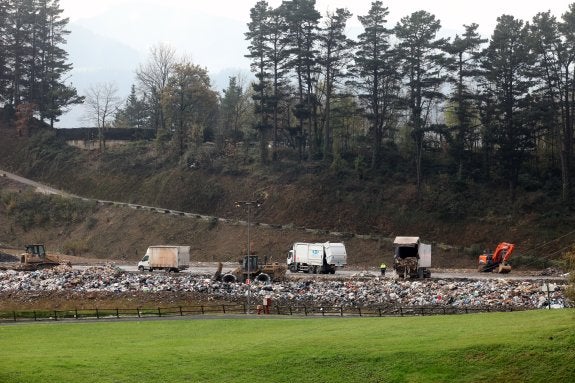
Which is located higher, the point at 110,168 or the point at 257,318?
the point at 110,168

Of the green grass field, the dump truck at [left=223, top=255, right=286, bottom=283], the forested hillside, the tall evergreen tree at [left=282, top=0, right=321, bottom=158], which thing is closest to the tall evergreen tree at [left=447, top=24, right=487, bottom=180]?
the forested hillside

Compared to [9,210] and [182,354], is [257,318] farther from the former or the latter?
[9,210]

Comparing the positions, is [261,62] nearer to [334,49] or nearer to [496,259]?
[334,49]

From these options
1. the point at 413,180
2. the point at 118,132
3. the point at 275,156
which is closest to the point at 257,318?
the point at 413,180

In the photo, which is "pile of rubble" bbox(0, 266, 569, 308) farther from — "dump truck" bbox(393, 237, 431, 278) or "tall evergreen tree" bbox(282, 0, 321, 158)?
"tall evergreen tree" bbox(282, 0, 321, 158)

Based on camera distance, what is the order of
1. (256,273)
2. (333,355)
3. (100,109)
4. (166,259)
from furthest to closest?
(100,109) < (166,259) < (256,273) < (333,355)

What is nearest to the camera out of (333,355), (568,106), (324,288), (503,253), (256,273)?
(333,355)

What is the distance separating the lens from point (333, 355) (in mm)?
32188

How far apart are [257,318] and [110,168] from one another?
64.8 metres

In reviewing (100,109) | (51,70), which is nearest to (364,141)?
(100,109)

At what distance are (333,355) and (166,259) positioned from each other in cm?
4130

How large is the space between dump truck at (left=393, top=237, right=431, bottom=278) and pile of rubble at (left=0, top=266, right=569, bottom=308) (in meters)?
2.17

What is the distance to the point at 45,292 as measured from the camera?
57.5 metres

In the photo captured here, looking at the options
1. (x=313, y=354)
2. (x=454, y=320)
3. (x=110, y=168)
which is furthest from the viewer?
(x=110, y=168)
